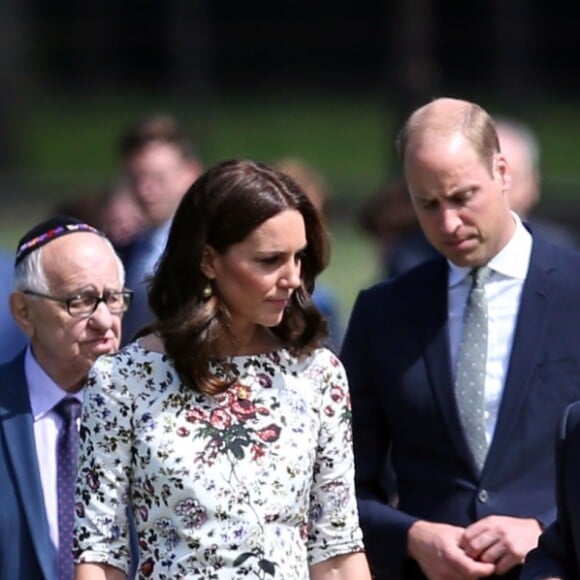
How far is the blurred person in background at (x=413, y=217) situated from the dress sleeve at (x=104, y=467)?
288cm

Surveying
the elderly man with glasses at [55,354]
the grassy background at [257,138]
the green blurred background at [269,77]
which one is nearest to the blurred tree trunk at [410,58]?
the green blurred background at [269,77]

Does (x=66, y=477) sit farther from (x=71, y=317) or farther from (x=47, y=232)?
(x=47, y=232)

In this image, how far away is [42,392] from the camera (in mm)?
4793

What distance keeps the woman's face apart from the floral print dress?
0.15 metres

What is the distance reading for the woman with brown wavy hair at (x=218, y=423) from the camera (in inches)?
163

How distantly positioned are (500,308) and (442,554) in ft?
2.16

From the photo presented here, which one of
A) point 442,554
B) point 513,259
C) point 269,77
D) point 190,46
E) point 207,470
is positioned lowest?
point 442,554

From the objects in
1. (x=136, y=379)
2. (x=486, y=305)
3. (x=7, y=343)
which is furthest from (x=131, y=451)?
(x=7, y=343)

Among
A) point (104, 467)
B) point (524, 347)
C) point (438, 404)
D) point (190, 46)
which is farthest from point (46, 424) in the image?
point (190, 46)

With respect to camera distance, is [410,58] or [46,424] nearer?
[46,424]

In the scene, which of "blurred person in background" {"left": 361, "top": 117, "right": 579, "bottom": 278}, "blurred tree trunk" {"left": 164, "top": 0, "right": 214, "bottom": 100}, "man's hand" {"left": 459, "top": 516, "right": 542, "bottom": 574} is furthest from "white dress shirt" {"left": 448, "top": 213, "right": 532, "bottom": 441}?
"blurred tree trunk" {"left": 164, "top": 0, "right": 214, "bottom": 100}

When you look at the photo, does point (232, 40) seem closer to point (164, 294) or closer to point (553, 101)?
point (553, 101)

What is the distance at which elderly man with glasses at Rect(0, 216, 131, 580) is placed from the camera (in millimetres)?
4617

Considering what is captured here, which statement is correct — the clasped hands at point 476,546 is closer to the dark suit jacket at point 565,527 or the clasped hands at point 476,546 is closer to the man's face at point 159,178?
the dark suit jacket at point 565,527
